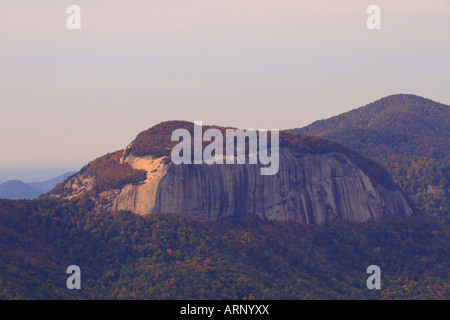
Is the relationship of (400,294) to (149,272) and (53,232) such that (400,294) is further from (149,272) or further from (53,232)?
(53,232)

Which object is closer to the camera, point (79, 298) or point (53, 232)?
point (79, 298)

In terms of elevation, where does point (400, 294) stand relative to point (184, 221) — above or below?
below

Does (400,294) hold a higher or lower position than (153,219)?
lower

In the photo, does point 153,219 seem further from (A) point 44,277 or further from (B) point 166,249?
(A) point 44,277
